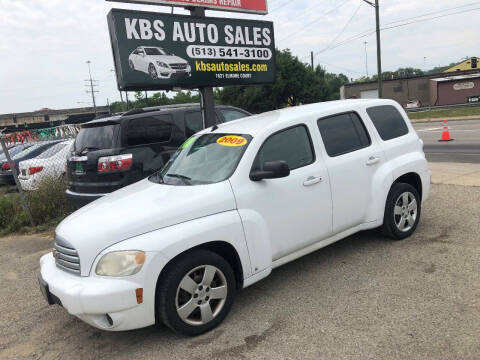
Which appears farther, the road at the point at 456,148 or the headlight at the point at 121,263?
the road at the point at 456,148

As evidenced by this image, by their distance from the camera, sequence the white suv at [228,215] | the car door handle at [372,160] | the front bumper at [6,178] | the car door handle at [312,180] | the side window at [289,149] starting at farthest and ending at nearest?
the front bumper at [6,178]
the car door handle at [372,160]
the car door handle at [312,180]
the side window at [289,149]
the white suv at [228,215]

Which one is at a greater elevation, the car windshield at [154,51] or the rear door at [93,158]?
the car windshield at [154,51]

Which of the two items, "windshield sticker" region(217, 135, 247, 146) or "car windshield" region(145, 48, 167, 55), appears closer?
"windshield sticker" region(217, 135, 247, 146)

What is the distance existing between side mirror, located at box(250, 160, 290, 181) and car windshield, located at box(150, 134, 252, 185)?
22cm

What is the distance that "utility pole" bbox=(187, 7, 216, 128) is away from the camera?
6.88 m

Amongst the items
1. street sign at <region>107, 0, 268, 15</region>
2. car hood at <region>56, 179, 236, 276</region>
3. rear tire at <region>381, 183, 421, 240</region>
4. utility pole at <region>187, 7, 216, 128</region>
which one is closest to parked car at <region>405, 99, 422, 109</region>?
street sign at <region>107, 0, 268, 15</region>

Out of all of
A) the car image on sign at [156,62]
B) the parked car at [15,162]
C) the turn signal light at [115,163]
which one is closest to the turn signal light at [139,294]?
the turn signal light at [115,163]

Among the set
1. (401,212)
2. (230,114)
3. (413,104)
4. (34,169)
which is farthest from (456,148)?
(413,104)

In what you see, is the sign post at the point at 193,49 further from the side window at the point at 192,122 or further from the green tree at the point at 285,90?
the green tree at the point at 285,90

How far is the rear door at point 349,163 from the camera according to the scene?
166 inches

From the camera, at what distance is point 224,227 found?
3.36 m

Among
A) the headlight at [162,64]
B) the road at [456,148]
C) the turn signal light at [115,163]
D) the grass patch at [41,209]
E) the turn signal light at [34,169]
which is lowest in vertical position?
the road at [456,148]

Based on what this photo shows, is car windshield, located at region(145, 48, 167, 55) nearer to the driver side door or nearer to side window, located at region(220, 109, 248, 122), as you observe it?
side window, located at region(220, 109, 248, 122)

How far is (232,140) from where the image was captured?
3.99 m
